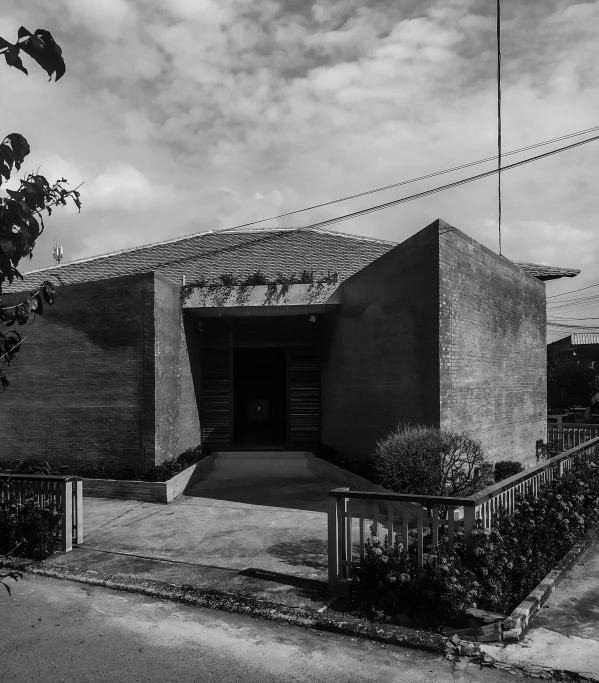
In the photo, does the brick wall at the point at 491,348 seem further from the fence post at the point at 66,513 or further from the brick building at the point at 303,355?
the fence post at the point at 66,513

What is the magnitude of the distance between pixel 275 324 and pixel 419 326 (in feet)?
22.1

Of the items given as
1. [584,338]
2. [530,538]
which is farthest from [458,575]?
[584,338]

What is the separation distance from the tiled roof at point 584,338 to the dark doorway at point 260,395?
25130mm

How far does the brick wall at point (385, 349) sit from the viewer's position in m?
9.44

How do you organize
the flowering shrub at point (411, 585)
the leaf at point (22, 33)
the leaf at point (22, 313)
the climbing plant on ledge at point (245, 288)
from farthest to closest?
the climbing plant on ledge at point (245, 288) < the flowering shrub at point (411, 585) < the leaf at point (22, 313) < the leaf at point (22, 33)

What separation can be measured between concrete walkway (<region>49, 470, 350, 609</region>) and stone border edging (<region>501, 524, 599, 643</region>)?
68.9 inches

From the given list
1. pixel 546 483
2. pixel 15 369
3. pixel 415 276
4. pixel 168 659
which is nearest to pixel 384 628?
pixel 168 659

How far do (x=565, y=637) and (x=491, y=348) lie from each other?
6.84m

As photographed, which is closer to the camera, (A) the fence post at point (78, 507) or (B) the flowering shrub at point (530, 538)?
(B) the flowering shrub at point (530, 538)

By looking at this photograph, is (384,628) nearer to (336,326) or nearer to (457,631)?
(457,631)

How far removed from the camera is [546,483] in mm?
7320

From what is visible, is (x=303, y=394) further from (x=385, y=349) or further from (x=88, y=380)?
(x=88, y=380)

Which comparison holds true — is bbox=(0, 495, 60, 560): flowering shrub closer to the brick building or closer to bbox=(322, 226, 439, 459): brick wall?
the brick building

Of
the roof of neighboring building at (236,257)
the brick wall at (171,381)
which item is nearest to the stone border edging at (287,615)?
the brick wall at (171,381)
